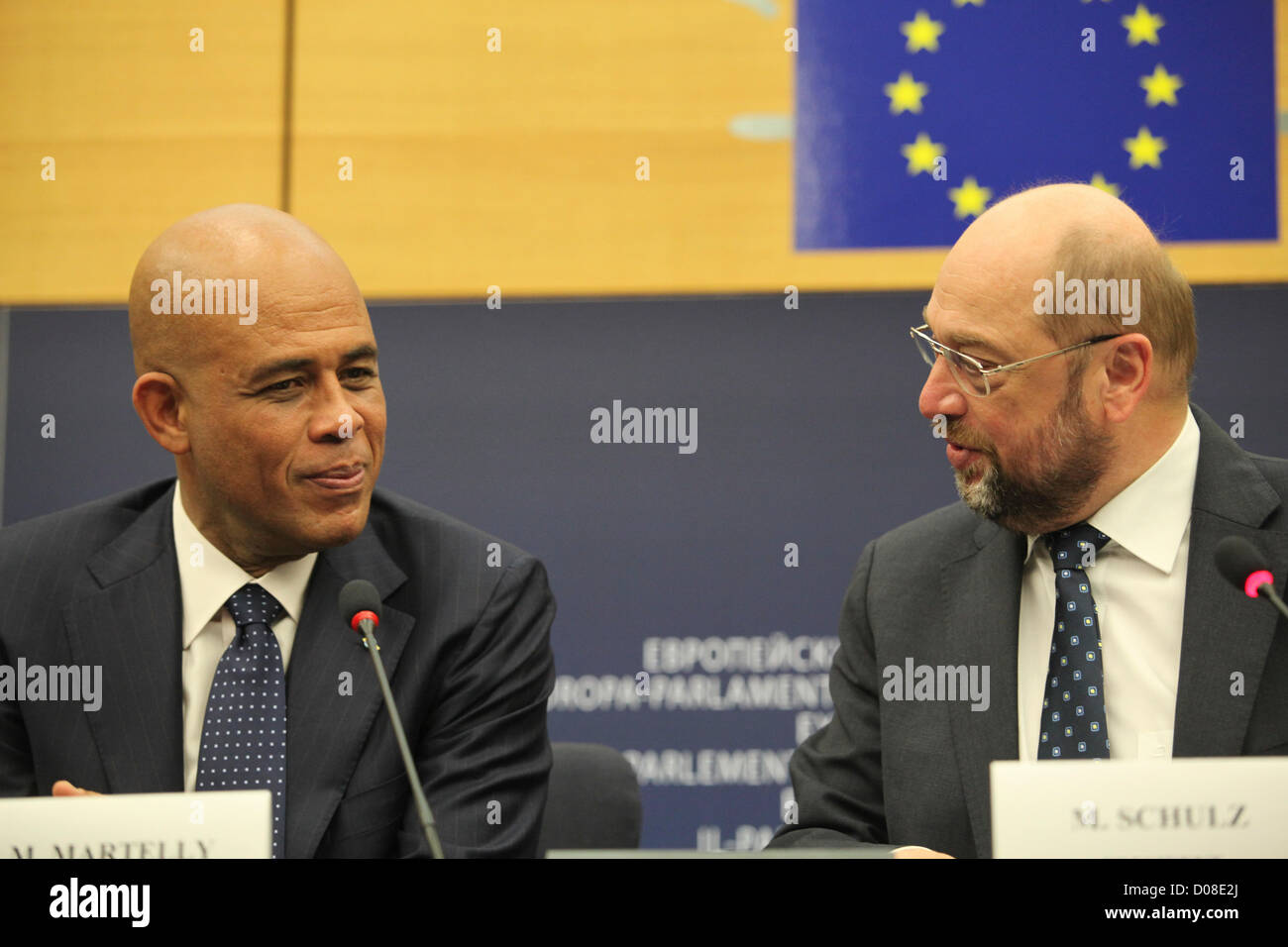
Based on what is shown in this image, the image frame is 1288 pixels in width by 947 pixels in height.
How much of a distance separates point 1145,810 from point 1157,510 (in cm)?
85

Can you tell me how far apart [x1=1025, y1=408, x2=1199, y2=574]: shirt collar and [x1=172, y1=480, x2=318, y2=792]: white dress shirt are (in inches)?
51.4

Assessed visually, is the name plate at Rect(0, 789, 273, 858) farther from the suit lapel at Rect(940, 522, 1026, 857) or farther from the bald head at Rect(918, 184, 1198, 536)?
the bald head at Rect(918, 184, 1198, 536)

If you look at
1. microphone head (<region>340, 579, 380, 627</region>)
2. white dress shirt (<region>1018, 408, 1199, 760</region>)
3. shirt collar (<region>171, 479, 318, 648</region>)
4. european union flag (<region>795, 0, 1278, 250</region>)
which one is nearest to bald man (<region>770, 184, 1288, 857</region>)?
white dress shirt (<region>1018, 408, 1199, 760</region>)

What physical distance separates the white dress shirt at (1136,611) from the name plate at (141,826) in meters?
1.19

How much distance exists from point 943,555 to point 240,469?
3.87ft

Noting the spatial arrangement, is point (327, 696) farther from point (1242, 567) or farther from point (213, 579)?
point (1242, 567)

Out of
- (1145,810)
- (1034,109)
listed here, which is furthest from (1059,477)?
(1034,109)

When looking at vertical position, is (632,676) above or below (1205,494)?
below

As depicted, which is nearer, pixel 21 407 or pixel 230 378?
pixel 230 378
